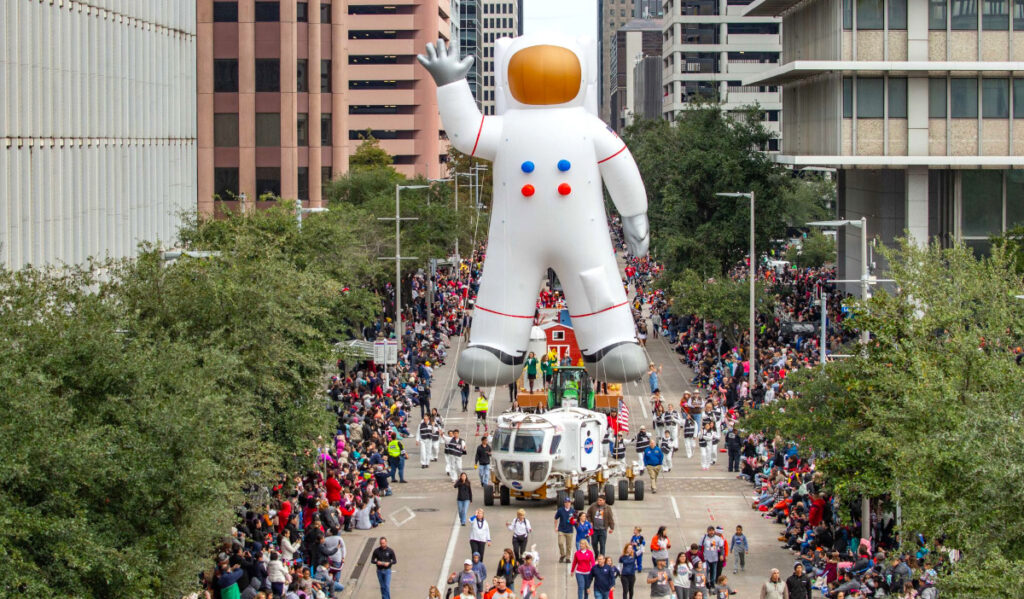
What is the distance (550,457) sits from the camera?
26.2 metres

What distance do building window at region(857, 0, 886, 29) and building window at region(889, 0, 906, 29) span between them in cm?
27

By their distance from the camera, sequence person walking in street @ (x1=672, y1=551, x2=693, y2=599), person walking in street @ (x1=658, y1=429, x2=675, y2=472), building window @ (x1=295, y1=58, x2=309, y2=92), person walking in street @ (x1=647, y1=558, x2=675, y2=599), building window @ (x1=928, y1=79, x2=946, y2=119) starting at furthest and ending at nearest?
building window @ (x1=295, y1=58, x2=309, y2=92) → building window @ (x1=928, y1=79, x2=946, y2=119) → person walking in street @ (x1=658, y1=429, x2=675, y2=472) → person walking in street @ (x1=672, y1=551, x2=693, y2=599) → person walking in street @ (x1=647, y1=558, x2=675, y2=599)

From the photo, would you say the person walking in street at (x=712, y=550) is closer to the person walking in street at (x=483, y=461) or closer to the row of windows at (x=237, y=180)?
the person walking in street at (x=483, y=461)

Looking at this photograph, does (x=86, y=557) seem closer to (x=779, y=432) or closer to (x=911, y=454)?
(x=911, y=454)

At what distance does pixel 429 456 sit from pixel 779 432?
9.20 metres

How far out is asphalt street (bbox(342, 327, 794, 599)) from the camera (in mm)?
22922

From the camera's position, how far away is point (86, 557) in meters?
14.2

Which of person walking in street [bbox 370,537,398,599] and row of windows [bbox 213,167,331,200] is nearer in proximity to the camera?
person walking in street [bbox 370,537,398,599]

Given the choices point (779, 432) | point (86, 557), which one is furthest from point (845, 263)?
point (86, 557)

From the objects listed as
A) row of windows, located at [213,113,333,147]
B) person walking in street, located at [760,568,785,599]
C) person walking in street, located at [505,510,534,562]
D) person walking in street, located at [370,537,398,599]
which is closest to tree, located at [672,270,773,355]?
person walking in street, located at [505,510,534,562]

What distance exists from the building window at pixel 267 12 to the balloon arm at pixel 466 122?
39406 millimetres

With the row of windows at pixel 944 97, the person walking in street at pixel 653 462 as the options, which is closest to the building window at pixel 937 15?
the row of windows at pixel 944 97

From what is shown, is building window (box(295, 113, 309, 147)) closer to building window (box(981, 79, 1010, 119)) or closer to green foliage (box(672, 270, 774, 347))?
green foliage (box(672, 270, 774, 347))

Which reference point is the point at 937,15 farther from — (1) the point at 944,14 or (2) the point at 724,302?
(2) the point at 724,302
